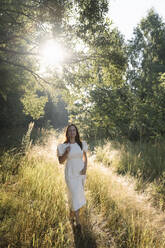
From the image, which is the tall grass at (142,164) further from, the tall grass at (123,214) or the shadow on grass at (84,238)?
the shadow on grass at (84,238)

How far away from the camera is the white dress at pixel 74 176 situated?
103 inches

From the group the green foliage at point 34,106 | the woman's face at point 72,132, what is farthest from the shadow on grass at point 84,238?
the green foliage at point 34,106

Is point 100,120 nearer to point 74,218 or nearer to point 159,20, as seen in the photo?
point 74,218

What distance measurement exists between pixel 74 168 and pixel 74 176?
0.13 metres

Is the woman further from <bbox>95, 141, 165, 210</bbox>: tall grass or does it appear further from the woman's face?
<bbox>95, 141, 165, 210</bbox>: tall grass

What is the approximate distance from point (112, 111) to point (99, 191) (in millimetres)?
6353

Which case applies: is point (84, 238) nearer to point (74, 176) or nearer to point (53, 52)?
point (74, 176)

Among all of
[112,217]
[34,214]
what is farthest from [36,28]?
[112,217]

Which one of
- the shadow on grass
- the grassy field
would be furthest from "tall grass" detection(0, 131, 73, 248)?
the shadow on grass

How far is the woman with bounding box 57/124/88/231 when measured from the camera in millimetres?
2623

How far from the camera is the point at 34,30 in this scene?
615cm

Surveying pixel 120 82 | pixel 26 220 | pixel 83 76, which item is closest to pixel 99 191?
pixel 26 220

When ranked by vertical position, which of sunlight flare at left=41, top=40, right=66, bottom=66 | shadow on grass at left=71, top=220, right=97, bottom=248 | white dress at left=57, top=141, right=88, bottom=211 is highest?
sunlight flare at left=41, top=40, right=66, bottom=66

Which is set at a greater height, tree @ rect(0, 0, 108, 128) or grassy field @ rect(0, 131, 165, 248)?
tree @ rect(0, 0, 108, 128)
